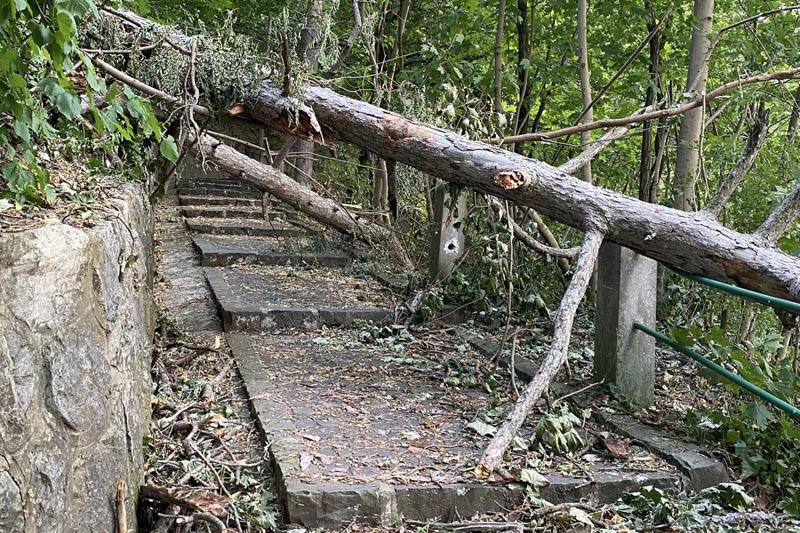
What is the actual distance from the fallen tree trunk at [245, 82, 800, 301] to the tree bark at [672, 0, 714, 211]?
6.34ft

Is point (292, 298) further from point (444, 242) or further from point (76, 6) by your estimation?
point (76, 6)

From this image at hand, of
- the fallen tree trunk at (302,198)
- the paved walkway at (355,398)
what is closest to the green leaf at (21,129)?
the paved walkway at (355,398)

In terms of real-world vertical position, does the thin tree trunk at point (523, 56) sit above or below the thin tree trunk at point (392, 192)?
above

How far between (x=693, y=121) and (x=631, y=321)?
8.45ft

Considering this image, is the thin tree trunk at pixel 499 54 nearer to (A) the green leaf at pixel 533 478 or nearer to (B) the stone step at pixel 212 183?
(A) the green leaf at pixel 533 478

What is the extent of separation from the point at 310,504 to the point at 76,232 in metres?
1.44

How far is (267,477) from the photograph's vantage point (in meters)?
3.22

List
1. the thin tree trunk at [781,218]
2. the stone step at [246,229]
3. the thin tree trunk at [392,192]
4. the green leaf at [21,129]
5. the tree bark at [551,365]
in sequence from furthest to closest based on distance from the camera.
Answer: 1. the stone step at [246,229]
2. the thin tree trunk at [392,192]
3. the thin tree trunk at [781,218]
4. the tree bark at [551,365]
5. the green leaf at [21,129]

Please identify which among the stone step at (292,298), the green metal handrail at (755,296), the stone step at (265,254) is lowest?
the stone step at (292,298)

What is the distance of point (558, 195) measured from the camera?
14.4 feet

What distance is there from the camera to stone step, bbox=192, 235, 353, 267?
764 centimetres

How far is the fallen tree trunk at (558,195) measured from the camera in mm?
3766

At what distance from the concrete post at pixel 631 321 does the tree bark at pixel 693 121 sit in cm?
200

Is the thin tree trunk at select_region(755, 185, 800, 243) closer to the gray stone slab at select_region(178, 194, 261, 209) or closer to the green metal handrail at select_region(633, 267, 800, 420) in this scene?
the green metal handrail at select_region(633, 267, 800, 420)
